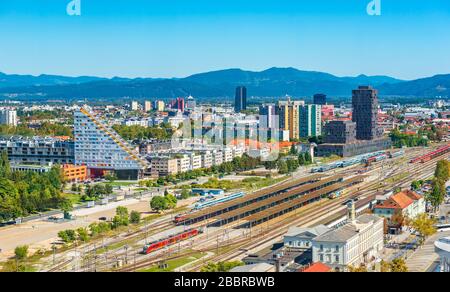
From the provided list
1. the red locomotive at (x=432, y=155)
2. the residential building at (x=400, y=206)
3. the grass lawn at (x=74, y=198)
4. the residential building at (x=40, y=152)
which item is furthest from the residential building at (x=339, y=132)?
the residential building at (x=400, y=206)

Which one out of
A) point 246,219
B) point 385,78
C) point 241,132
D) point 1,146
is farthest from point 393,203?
point 385,78

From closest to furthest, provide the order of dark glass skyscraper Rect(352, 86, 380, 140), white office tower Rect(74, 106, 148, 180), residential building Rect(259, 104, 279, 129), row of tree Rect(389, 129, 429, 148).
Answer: white office tower Rect(74, 106, 148, 180)
dark glass skyscraper Rect(352, 86, 380, 140)
row of tree Rect(389, 129, 429, 148)
residential building Rect(259, 104, 279, 129)

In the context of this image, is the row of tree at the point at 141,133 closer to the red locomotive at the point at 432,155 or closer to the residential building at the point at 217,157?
the residential building at the point at 217,157

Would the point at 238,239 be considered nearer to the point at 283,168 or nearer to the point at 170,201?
the point at 170,201

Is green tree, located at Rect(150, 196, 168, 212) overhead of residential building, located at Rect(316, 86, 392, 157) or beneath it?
beneath

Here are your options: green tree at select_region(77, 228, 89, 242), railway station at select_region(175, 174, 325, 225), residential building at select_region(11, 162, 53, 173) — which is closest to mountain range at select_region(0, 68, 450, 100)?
residential building at select_region(11, 162, 53, 173)

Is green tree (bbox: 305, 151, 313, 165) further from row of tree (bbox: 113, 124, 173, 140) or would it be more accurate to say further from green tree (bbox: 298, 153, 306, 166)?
→ row of tree (bbox: 113, 124, 173, 140)

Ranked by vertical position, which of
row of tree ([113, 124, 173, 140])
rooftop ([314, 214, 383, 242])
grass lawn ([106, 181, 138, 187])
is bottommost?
grass lawn ([106, 181, 138, 187])
